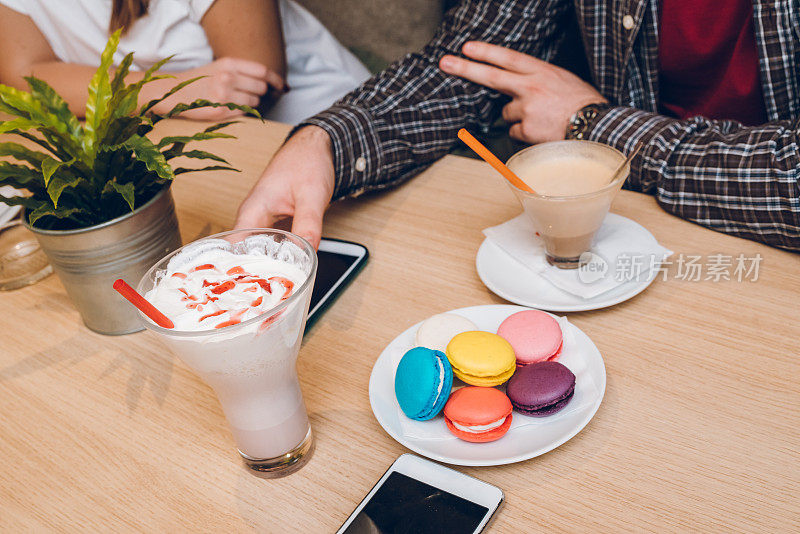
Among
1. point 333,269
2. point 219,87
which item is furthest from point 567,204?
point 219,87

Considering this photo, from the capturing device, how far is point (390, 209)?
1.01 metres

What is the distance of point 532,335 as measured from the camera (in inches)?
26.3

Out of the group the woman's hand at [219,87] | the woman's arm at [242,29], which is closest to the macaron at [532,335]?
the woman's hand at [219,87]

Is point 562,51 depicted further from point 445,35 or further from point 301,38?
point 301,38

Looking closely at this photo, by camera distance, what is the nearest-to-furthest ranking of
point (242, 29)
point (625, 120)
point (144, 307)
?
point (144, 307) → point (625, 120) → point (242, 29)

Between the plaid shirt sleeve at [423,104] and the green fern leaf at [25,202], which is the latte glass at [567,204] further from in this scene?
the green fern leaf at [25,202]

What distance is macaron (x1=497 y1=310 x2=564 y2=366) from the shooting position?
2.15 feet

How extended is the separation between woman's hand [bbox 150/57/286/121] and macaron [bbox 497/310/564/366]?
973mm


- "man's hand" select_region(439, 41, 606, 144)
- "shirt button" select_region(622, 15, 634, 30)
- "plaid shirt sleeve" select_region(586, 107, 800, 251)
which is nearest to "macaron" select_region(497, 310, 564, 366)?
"plaid shirt sleeve" select_region(586, 107, 800, 251)

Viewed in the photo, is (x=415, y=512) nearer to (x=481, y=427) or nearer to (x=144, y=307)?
(x=481, y=427)

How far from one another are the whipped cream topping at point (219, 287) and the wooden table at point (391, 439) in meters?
0.18

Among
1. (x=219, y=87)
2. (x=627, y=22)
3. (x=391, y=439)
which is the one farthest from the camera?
(x=219, y=87)

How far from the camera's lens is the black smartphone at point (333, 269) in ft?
2.66

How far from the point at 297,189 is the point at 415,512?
55cm
